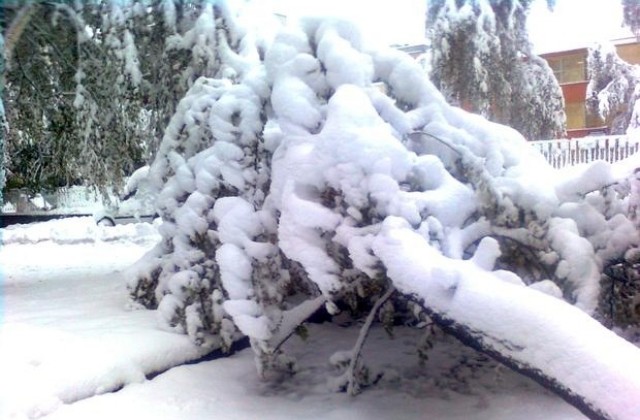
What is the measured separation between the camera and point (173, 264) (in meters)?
5.90

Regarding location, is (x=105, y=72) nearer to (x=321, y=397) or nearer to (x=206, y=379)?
(x=206, y=379)

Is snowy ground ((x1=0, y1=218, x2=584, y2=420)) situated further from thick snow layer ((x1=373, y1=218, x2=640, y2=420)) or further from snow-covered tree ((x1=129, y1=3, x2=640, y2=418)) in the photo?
thick snow layer ((x1=373, y1=218, x2=640, y2=420))

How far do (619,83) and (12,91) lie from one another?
15.1 m

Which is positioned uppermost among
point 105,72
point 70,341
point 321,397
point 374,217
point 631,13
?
point 105,72

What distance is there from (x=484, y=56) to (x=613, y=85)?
22.4 feet

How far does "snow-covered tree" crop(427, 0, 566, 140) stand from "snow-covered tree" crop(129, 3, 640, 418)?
8.91 meters

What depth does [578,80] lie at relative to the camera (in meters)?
21.8

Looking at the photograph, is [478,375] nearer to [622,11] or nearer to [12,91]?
[12,91]

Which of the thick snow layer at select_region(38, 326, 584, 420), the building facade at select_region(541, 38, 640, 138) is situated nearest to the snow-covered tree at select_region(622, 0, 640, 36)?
the building facade at select_region(541, 38, 640, 138)

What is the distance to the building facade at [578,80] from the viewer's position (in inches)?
800

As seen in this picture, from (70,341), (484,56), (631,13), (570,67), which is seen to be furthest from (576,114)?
(70,341)

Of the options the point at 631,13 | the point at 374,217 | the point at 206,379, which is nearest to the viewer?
the point at 374,217

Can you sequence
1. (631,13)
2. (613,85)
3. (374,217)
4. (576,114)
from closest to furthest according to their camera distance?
(374,217), (631,13), (613,85), (576,114)

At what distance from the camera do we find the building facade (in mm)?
20328
